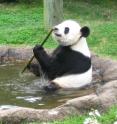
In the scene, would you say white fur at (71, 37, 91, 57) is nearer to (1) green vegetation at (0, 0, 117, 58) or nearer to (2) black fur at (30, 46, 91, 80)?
(2) black fur at (30, 46, 91, 80)

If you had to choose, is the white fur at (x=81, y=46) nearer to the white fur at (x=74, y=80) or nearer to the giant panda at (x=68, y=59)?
the giant panda at (x=68, y=59)

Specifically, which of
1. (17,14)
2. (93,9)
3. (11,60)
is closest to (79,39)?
(11,60)

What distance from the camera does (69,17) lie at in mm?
16016

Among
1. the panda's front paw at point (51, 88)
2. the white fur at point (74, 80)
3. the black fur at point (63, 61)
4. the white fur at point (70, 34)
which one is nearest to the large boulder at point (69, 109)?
the white fur at point (74, 80)

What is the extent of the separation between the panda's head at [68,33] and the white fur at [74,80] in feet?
1.72

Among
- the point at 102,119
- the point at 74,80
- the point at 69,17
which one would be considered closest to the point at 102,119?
the point at 102,119

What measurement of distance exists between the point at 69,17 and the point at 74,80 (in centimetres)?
818

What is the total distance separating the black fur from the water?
31 cm

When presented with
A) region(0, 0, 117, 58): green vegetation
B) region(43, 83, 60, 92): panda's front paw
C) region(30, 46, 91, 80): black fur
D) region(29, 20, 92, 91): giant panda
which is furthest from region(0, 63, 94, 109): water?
region(0, 0, 117, 58): green vegetation

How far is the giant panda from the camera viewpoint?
26.3 feet

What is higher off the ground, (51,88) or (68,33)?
(68,33)

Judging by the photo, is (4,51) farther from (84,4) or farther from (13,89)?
(84,4)

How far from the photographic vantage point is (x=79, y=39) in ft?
26.6

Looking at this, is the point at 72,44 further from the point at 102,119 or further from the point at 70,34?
the point at 102,119
